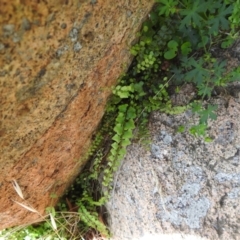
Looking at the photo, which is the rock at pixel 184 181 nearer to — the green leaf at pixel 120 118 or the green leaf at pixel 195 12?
the green leaf at pixel 120 118

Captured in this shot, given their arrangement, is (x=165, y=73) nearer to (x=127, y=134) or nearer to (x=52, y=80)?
(x=127, y=134)

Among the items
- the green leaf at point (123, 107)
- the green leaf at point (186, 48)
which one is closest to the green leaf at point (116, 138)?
the green leaf at point (123, 107)

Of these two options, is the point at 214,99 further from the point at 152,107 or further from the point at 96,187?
the point at 96,187

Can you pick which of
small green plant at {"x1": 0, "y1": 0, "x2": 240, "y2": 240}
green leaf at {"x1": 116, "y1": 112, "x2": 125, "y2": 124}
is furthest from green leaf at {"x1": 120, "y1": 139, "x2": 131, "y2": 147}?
green leaf at {"x1": 116, "y1": 112, "x2": 125, "y2": 124}

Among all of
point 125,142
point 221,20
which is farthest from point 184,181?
point 221,20

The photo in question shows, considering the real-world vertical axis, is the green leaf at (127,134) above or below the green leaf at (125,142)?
above

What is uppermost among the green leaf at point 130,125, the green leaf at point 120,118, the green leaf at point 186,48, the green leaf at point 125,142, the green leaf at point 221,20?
the green leaf at point 221,20

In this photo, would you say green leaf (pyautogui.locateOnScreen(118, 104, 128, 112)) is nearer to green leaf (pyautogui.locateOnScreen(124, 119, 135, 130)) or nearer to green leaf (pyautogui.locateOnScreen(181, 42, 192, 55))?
green leaf (pyautogui.locateOnScreen(124, 119, 135, 130))
